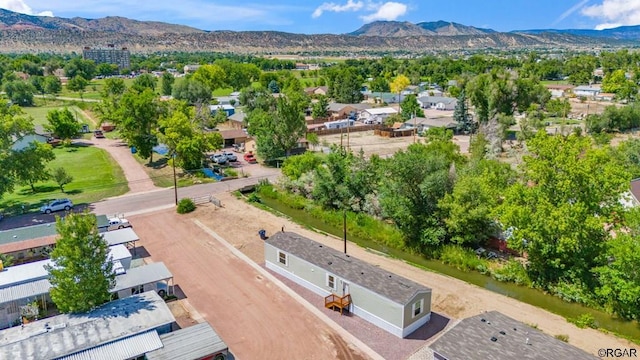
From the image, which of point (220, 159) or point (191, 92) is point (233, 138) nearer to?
point (220, 159)

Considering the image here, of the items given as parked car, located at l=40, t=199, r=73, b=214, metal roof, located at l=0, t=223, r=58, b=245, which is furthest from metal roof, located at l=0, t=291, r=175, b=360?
parked car, located at l=40, t=199, r=73, b=214

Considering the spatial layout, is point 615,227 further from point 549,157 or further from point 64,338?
point 64,338

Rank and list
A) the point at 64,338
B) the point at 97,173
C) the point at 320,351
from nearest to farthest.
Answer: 1. the point at 64,338
2. the point at 320,351
3. the point at 97,173

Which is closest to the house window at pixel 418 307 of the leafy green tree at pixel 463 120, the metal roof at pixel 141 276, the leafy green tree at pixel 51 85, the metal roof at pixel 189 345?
the metal roof at pixel 189 345

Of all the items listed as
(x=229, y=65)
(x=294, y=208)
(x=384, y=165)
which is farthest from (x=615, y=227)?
(x=229, y=65)

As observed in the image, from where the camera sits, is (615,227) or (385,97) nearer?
(615,227)

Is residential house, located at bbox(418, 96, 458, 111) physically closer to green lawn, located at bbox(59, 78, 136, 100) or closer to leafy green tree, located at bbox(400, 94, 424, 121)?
leafy green tree, located at bbox(400, 94, 424, 121)

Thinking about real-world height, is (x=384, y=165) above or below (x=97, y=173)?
above

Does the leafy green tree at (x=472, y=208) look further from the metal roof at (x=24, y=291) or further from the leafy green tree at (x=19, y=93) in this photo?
the leafy green tree at (x=19, y=93)
